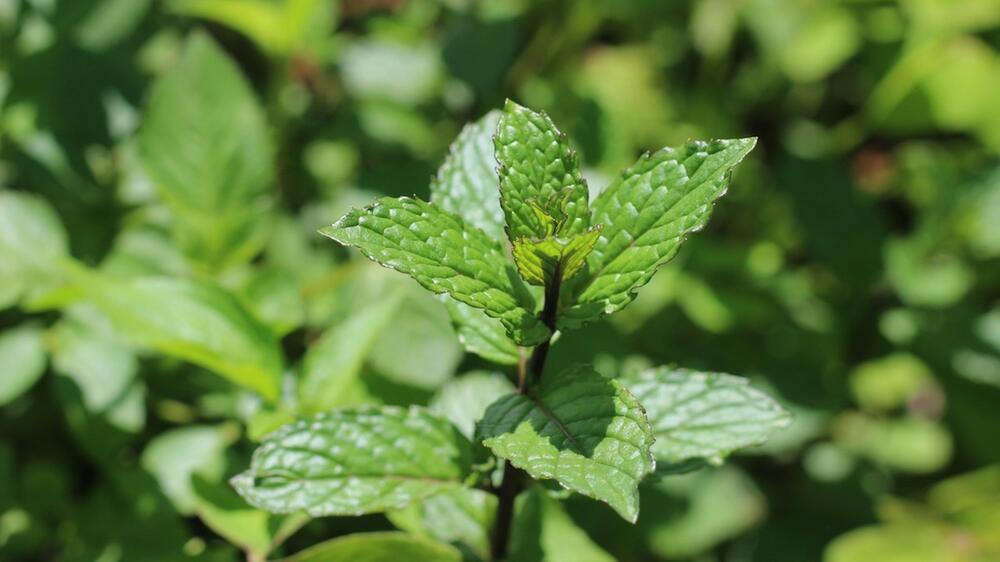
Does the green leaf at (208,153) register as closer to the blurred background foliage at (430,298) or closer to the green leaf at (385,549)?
the blurred background foliage at (430,298)

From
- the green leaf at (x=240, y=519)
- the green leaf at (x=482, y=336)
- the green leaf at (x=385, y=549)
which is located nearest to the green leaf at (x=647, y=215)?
the green leaf at (x=482, y=336)

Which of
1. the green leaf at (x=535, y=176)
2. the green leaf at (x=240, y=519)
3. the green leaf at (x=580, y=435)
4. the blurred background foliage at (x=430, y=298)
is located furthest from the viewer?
the blurred background foliage at (x=430, y=298)

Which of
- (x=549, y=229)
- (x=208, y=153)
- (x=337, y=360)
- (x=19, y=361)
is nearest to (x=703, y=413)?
(x=549, y=229)

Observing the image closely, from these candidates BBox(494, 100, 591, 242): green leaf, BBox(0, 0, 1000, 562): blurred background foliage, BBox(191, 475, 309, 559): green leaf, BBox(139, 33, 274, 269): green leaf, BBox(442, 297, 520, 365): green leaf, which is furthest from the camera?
BBox(139, 33, 274, 269): green leaf

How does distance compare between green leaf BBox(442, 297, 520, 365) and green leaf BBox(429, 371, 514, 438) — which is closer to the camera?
green leaf BBox(442, 297, 520, 365)

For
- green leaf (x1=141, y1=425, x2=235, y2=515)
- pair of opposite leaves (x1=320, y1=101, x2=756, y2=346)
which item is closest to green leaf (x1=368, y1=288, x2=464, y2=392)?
green leaf (x1=141, y1=425, x2=235, y2=515)

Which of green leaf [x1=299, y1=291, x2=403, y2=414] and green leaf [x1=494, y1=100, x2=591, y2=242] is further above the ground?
green leaf [x1=494, y1=100, x2=591, y2=242]

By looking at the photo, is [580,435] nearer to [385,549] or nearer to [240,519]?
[385,549]

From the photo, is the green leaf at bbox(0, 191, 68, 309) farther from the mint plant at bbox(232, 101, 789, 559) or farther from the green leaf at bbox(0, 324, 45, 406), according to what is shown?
the mint plant at bbox(232, 101, 789, 559)
